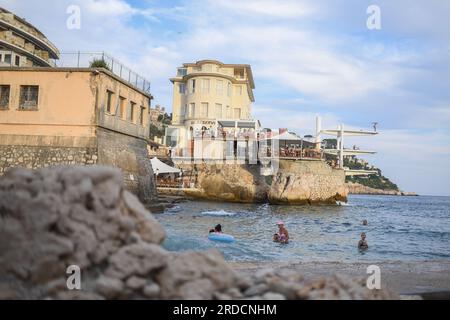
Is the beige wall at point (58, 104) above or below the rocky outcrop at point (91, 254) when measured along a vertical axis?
above

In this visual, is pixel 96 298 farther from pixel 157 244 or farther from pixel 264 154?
pixel 264 154

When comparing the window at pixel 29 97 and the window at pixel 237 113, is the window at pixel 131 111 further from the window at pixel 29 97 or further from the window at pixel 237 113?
the window at pixel 237 113

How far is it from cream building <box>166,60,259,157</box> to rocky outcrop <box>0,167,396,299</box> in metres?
48.3

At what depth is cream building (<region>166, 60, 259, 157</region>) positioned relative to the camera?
56.9 meters

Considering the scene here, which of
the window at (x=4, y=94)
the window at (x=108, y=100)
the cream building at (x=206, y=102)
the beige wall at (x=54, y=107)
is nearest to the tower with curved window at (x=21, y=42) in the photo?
the window at (x=4, y=94)

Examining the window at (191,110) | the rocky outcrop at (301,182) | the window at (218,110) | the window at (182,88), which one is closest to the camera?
the rocky outcrop at (301,182)

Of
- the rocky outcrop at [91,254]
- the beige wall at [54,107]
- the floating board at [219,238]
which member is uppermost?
the beige wall at [54,107]

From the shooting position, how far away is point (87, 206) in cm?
470

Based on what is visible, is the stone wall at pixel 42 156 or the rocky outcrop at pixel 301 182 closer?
the stone wall at pixel 42 156

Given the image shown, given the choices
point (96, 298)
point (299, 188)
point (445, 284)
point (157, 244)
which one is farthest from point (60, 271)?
point (299, 188)

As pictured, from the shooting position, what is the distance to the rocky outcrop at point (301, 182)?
4869 cm

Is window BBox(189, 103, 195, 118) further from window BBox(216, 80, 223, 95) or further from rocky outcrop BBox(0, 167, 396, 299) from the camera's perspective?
rocky outcrop BBox(0, 167, 396, 299)

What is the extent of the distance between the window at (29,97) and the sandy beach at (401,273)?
17487 mm

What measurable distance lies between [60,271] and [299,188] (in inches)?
1800
